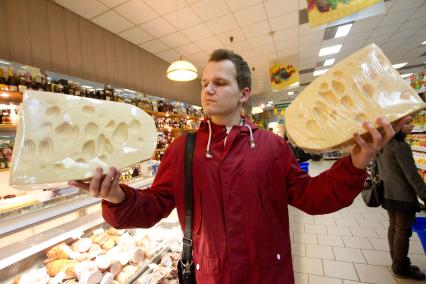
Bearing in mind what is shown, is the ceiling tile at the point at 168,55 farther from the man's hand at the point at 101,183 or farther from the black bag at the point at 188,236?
the man's hand at the point at 101,183

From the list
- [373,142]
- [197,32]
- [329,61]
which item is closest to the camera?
[373,142]

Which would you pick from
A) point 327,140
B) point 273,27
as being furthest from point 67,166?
point 273,27

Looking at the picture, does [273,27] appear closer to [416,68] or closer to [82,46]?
[82,46]

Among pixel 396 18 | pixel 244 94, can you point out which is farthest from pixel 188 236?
pixel 396 18

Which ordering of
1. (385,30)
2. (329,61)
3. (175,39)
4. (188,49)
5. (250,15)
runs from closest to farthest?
(250,15) → (175,39) → (188,49) → (385,30) → (329,61)

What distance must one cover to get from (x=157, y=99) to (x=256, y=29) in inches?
109

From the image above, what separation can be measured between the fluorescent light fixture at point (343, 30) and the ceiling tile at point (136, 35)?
4.55 meters

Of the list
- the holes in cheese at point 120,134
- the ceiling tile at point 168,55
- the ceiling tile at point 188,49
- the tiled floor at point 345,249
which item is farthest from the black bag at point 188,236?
the ceiling tile at point 168,55

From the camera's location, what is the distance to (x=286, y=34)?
17.7 ft

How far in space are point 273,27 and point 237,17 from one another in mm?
1047

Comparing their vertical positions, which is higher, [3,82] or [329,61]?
[329,61]

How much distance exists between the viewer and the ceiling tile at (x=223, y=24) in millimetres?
4367

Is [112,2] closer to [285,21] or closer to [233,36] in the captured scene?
[233,36]

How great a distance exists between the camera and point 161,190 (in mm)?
1196
